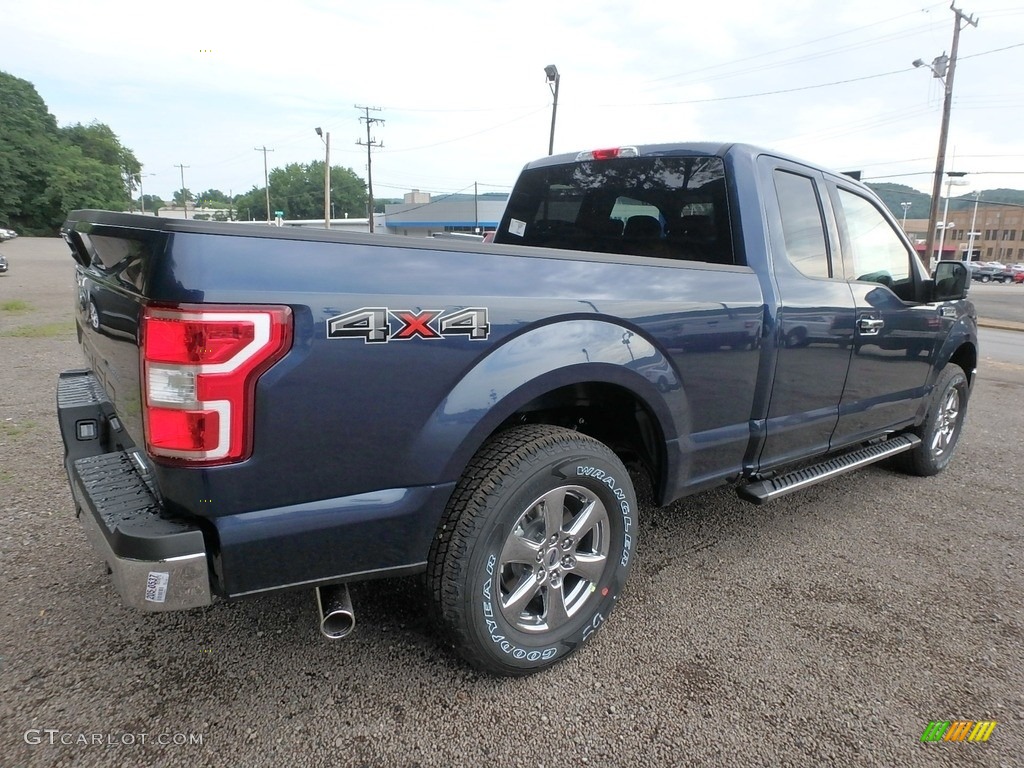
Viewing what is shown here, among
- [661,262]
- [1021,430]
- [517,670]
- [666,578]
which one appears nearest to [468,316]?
[661,262]

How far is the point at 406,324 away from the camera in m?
1.77

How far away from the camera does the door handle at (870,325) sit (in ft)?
11.0

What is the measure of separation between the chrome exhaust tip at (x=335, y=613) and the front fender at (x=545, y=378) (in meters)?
0.47

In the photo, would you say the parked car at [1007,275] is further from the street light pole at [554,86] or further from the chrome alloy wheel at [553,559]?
the chrome alloy wheel at [553,559]

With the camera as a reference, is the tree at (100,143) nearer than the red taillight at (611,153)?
No

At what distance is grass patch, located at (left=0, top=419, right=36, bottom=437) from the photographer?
15.1ft

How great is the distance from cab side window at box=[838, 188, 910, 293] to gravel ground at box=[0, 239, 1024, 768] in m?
1.47

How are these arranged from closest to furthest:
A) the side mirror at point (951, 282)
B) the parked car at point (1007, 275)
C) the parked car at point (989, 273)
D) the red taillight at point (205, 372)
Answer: the red taillight at point (205, 372) → the side mirror at point (951, 282) → the parked car at point (1007, 275) → the parked car at point (989, 273)

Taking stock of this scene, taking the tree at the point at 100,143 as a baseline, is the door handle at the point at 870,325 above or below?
below

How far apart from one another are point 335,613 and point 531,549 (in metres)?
0.66

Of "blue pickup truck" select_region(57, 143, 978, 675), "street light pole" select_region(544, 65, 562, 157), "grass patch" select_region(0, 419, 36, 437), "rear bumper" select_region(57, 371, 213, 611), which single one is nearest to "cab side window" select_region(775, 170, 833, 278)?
"blue pickup truck" select_region(57, 143, 978, 675)

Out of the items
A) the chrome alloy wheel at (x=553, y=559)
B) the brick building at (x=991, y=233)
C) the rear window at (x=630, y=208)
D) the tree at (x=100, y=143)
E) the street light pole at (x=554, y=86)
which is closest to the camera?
the chrome alloy wheel at (x=553, y=559)

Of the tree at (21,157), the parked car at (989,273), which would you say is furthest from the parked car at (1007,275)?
the tree at (21,157)

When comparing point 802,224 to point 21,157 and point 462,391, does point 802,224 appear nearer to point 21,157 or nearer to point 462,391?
point 462,391
